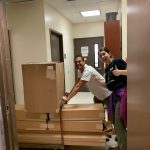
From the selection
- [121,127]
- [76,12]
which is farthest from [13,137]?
[76,12]

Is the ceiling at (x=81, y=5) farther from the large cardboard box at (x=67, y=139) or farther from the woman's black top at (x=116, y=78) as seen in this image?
the large cardboard box at (x=67, y=139)

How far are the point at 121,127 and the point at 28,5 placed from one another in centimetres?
289

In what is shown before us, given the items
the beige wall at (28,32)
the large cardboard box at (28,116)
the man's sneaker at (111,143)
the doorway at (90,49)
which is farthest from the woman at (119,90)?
the doorway at (90,49)

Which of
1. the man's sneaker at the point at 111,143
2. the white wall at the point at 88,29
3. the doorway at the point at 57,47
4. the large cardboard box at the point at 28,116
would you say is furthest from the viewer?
the white wall at the point at 88,29

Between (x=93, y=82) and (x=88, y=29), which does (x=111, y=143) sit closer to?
(x=93, y=82)

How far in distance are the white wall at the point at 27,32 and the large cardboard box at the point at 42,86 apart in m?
1.48

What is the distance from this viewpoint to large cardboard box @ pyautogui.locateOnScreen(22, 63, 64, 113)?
7.20ft

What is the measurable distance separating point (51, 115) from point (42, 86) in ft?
1.41

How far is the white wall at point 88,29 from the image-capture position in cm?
618

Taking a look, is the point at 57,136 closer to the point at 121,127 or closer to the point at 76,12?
the point at 121,127

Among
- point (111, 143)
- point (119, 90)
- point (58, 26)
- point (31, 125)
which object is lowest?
point (111, 143)

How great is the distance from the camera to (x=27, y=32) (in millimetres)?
3678

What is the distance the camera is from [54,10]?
14.1 ft

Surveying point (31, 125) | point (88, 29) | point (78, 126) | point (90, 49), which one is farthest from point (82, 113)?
point (88, 29)
